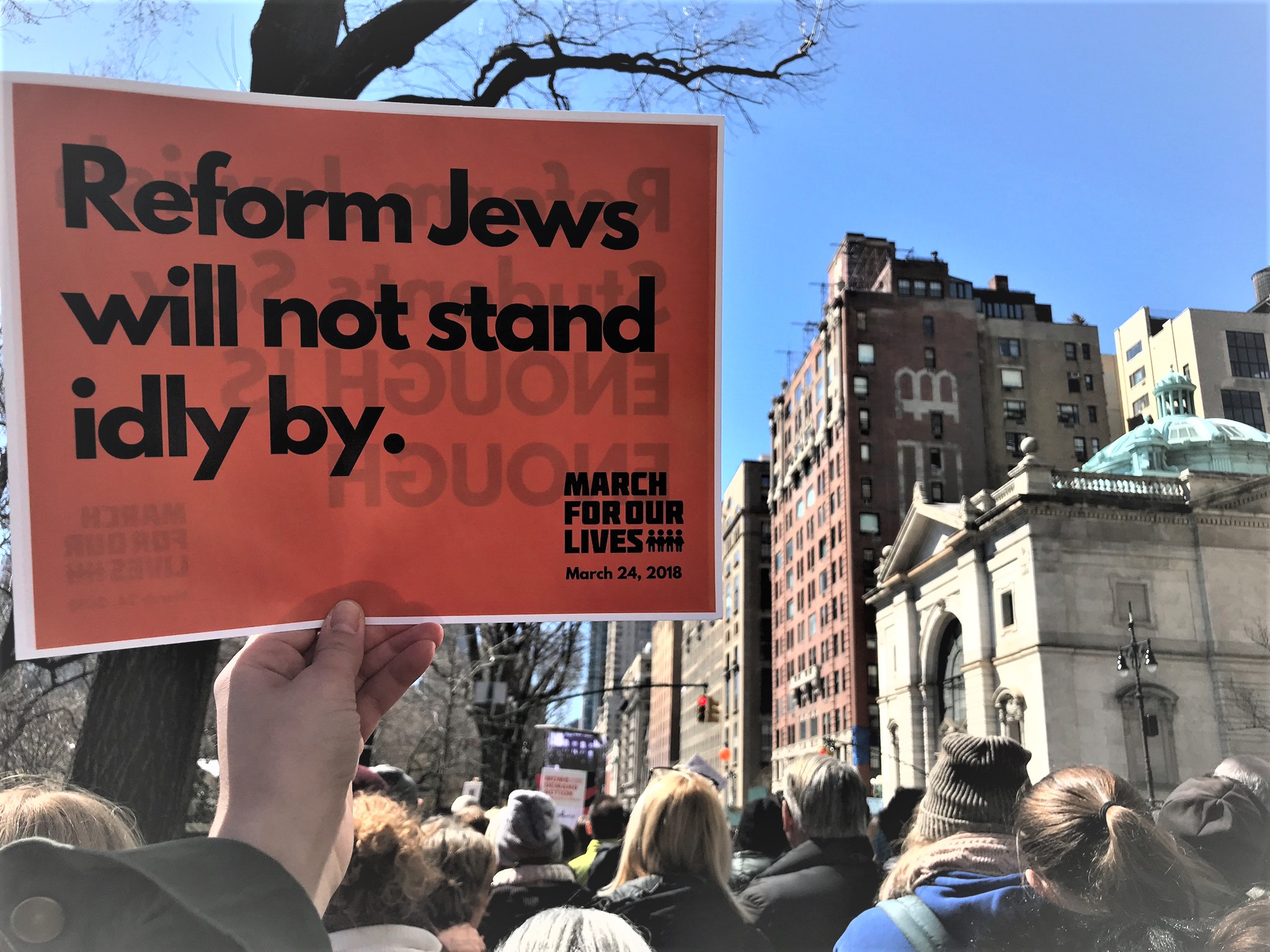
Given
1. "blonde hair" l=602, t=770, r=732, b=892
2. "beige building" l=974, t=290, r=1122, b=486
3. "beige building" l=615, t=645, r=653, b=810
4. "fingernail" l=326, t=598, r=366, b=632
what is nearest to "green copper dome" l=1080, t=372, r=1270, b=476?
"beige building" l=974, t=290, r=1122, b=486

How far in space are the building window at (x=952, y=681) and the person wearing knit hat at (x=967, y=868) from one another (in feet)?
48.7

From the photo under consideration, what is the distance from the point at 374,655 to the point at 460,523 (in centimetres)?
26

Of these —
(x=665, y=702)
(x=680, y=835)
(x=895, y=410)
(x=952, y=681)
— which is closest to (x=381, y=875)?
(x=680, y=835)

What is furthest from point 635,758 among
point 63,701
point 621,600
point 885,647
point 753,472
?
point 621,600

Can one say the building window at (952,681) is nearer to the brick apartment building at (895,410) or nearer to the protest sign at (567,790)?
the brick apartment building at (895,410)

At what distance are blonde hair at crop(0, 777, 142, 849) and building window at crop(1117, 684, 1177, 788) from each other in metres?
8.22

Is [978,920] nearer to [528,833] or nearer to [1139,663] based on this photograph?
[528,833]

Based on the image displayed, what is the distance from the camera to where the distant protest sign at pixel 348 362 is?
145 cm

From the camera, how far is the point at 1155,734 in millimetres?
8508

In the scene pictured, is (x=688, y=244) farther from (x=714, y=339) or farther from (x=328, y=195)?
(x=328, y=195)

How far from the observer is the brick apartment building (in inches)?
397

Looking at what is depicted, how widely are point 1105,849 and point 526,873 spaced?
8.48 ft

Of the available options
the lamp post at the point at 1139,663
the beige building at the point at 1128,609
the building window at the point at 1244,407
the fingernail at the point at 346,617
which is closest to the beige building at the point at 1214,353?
the building window at the point at 1244,407

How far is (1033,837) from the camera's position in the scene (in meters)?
2.34
